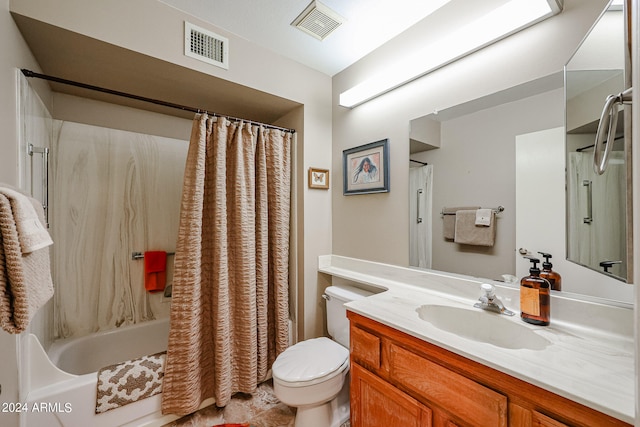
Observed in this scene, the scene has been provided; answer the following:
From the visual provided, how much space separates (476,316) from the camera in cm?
117

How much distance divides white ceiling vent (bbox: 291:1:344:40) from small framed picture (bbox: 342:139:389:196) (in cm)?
76

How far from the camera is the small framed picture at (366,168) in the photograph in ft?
5.81

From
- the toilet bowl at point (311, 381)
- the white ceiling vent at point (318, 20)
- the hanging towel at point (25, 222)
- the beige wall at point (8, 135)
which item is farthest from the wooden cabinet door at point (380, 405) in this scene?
the white ceiling vent at point (318, 20)

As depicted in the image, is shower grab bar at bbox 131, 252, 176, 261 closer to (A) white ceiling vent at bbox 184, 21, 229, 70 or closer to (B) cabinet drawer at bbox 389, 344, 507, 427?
(A) white ceiling vent at bbox 184, 21, 229, 70

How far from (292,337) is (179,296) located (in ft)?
3.14

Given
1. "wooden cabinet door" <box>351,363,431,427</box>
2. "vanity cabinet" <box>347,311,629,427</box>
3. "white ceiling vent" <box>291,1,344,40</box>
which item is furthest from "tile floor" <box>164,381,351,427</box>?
"white ceiling vent" <box>291,1,344,40</box>

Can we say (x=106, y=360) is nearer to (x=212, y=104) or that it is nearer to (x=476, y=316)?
(x=212, y=104)

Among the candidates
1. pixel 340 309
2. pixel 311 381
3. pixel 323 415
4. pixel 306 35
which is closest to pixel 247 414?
pixel 323 415

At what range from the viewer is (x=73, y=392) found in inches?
51.8

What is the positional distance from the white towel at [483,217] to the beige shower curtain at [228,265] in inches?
49.8

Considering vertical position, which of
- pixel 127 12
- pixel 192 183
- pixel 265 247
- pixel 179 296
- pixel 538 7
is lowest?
pixel 179 296

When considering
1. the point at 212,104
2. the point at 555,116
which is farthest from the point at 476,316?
the point at 212,104

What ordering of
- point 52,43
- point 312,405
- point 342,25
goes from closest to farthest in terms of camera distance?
point 52,43, point 312,405, point 342,25

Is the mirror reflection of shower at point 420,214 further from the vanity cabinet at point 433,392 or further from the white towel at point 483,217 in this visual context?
the vanity cabinet at point 433,392
